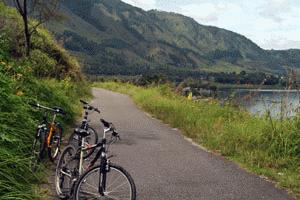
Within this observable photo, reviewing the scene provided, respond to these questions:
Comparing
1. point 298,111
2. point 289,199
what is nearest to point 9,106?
point 289,199

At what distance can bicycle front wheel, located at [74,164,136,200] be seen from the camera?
20.5 feet

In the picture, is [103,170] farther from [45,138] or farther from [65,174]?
[45,138]

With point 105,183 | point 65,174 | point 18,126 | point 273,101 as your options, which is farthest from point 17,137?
point 273,101

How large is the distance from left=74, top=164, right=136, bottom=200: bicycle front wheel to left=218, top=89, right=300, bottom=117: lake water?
21.3ft

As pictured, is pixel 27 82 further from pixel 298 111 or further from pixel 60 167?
pixel 298 111

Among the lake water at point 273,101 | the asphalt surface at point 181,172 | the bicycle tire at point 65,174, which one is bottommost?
the asphalt surface at point 181,172

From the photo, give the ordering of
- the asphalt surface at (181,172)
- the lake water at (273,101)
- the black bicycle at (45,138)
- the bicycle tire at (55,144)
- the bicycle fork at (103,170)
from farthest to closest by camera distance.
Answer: the lake water at (273,101) < the bicycle tire at (55,144) < the black bicycle at (45,138) < the asphalt surface at (181,172) < the bicycle fork at (103,170)

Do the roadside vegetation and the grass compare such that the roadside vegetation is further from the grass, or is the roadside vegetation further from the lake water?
the lake water

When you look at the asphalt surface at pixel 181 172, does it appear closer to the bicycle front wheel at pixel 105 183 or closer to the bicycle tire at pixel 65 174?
the bicycle front wheel at pixel 105 183

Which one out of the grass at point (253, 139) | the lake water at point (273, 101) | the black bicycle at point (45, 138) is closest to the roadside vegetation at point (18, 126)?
the black bicycle at point (45, 138)

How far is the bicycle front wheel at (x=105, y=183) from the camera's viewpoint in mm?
6242

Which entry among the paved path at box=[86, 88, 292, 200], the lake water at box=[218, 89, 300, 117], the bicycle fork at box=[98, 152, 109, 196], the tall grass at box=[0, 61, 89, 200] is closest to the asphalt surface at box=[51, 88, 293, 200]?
the paved path at box=[86, 88, 292, 200]

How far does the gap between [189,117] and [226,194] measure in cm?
850

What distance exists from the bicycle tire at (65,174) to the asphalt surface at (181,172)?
1157 millimetres
